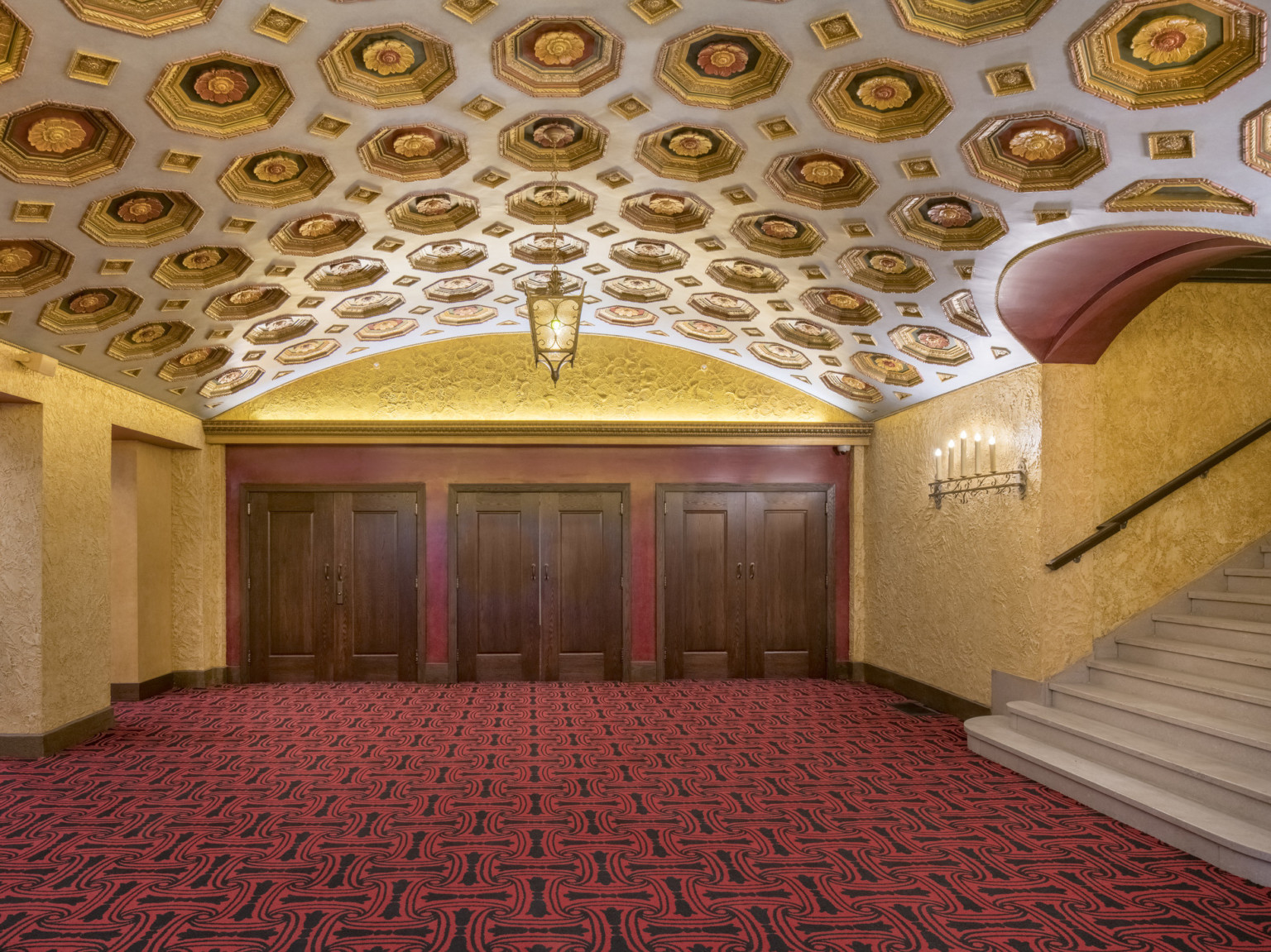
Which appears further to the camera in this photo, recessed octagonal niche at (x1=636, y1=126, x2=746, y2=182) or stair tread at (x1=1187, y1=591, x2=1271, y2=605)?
stair tread at (x1=1187, y1=591, x2=1271, y2=605)

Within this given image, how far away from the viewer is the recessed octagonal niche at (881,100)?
4062 mm

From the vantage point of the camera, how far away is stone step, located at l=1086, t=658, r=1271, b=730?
500cm

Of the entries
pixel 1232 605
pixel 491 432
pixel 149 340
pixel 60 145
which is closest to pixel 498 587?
pixel 491 432

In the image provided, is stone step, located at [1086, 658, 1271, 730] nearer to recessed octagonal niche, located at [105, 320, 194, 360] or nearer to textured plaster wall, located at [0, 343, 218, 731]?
recessed octagonal niche, located at [105, 320, 194, 360]

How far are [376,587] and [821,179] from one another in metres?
6.91

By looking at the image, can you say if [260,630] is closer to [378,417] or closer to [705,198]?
[378,417]

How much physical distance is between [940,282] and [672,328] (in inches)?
145

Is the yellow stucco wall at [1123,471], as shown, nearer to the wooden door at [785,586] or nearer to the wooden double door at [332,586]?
the wooden door at [785,586]

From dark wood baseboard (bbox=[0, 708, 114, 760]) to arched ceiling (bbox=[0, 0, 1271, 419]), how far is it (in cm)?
295

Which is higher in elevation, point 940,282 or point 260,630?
point 940,282

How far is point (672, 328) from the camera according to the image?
9.35 metres

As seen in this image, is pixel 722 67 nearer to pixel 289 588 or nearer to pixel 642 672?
pixel 642 672

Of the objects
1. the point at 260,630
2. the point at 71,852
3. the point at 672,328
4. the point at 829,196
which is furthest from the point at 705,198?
the point at 260,630

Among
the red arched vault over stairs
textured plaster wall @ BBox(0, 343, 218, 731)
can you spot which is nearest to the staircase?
the red arched vault over stairs
